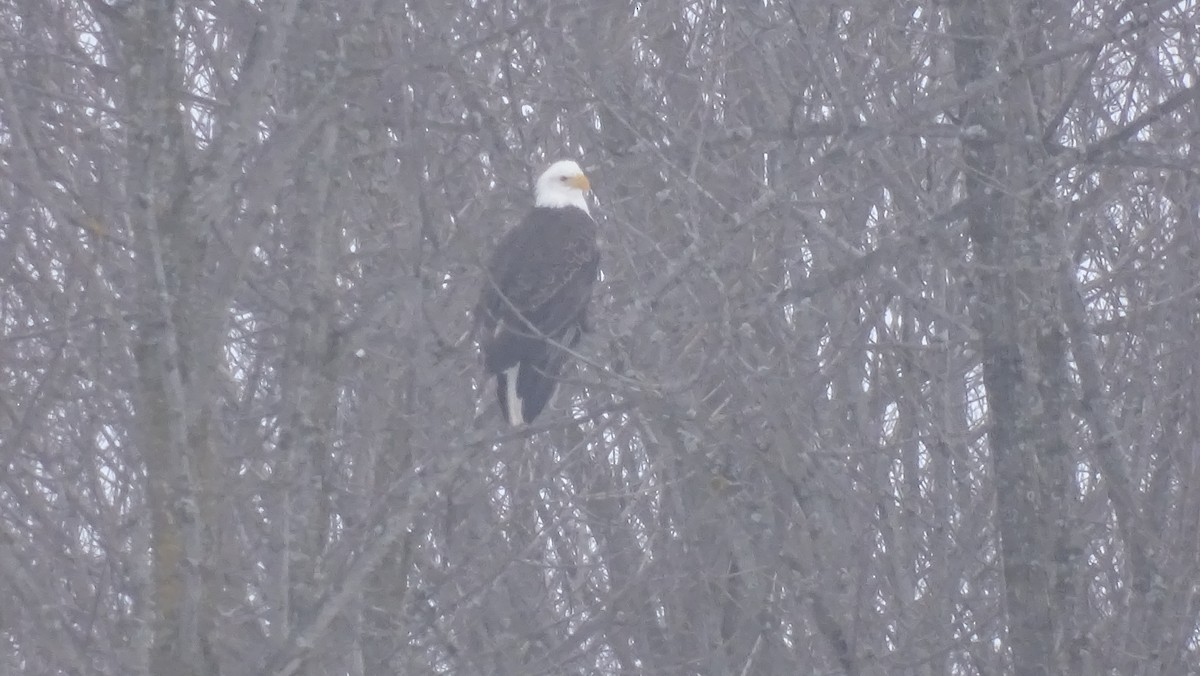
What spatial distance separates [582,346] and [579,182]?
101 cm

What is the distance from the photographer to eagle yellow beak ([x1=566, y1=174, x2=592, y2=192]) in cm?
702

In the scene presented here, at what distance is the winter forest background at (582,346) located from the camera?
4.50 m

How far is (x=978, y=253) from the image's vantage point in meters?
5.30

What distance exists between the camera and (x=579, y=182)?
278 inches

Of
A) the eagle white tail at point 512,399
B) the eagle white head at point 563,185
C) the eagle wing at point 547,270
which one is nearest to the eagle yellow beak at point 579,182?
the eagle white head at point 563,185

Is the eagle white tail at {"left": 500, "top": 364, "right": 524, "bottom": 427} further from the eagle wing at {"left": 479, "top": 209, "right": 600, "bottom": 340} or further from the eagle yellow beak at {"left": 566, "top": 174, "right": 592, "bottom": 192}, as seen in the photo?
the eagle yellow beak at {"left": 566, "top": 174, "right": 592, "bottom": 192}

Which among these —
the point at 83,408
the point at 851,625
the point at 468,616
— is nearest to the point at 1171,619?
the point at 851,625

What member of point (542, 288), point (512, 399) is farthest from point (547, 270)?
point (512, 399)

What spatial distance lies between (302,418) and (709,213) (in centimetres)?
183

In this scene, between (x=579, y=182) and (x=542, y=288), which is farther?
(x=579, y=182)

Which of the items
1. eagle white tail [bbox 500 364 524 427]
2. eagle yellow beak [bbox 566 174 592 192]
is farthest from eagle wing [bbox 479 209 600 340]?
eagle white tail [bbox 500 364 524 427]

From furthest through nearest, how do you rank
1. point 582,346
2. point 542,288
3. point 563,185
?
point 563,185, point 542,288, point 582,346

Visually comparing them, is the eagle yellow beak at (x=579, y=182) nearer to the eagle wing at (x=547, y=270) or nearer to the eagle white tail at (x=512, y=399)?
the eagle wing at (x=547, y=270)

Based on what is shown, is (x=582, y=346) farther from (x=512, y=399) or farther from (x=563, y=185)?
(x=563, y=185)
